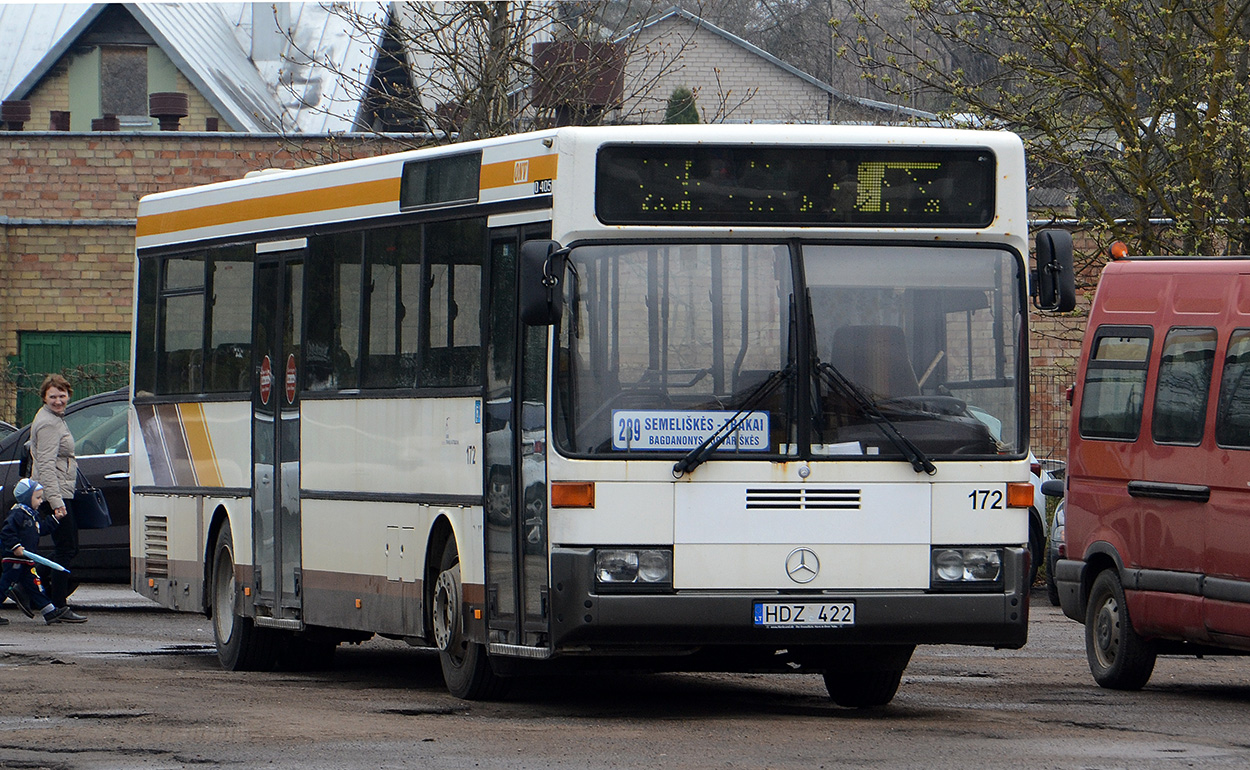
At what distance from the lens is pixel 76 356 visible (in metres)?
33.6

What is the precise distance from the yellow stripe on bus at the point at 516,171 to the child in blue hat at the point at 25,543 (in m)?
8.03

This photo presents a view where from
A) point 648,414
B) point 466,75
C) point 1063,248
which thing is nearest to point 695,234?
point 648,414

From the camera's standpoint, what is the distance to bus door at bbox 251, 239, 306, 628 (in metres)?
13.3

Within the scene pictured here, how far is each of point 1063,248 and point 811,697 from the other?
3.06 metres

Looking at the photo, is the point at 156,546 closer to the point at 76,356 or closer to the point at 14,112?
the point at 76,356

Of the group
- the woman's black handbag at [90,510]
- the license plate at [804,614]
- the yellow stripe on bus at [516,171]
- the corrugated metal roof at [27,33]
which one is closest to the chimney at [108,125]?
the corrugated metal roof at [27,33]

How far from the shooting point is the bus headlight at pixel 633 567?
33.2 feet

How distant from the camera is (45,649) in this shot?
15.0 meters

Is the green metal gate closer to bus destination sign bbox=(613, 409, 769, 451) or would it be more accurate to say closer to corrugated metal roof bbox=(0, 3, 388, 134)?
corrugated metal roof bbox=(0, 3, 388, 134)

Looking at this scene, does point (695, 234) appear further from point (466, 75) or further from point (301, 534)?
point (466, 75)

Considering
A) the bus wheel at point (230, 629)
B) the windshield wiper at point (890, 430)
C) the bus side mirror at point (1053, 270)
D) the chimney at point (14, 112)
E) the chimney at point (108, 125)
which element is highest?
the chimney at point (14, 112)

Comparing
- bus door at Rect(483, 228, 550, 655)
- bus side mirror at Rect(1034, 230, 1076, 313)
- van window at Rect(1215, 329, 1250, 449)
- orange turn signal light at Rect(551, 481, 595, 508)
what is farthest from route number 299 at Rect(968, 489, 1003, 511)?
van window at Rect(1215, 329, 1250, 449)

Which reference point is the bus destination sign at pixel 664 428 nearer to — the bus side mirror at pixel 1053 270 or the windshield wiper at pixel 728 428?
the windshield wiper at pixel 728 428

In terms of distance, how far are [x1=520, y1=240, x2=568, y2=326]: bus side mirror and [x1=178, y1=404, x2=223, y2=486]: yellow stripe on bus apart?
4.94m
